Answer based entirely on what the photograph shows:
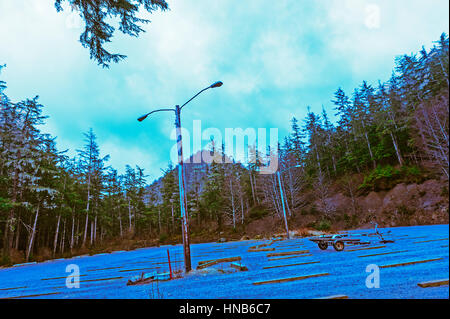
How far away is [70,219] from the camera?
3347 cm

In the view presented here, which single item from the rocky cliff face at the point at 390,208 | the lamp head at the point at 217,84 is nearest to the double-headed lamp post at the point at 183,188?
the lamp head at the point at 217,84

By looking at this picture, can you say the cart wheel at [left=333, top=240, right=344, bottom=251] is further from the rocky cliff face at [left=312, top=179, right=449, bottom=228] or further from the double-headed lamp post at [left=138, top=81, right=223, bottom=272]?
the rocky cliff face at [left=312, top=179, right=449, bottom=228]

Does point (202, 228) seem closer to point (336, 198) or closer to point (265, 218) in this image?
point (265, 218)

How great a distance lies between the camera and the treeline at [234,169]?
2.42 metres

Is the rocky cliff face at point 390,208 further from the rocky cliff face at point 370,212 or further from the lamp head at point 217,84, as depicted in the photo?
the lamp head at point 217,84

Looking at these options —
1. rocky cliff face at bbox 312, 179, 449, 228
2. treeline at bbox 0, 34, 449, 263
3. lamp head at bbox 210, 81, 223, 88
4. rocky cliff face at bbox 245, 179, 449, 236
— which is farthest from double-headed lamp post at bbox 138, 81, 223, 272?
rocky cliff face at bbox 245, 179, 449, 236

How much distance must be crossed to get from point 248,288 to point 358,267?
3488 mm

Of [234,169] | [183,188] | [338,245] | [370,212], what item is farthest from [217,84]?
[234,169]

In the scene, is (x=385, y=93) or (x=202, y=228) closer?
(x=385, y=93)

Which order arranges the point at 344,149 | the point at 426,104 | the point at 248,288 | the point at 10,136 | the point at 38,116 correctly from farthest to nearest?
the point at 344,149, the point at 38,116, the point at 10,136, the point at 248,288, the point at 426,104

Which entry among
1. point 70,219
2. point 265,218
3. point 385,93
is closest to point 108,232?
point 70,219

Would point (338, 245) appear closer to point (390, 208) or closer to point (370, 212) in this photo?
point (390, 208)

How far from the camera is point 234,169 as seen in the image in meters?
47.7

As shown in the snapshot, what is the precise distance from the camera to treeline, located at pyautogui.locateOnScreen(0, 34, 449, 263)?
7.94ft
